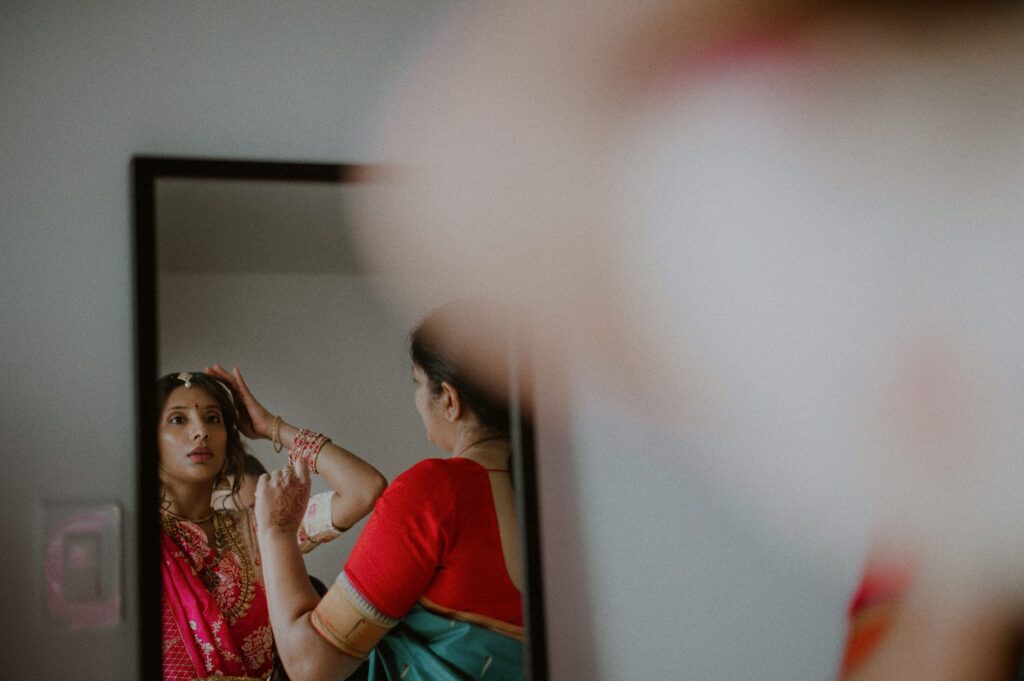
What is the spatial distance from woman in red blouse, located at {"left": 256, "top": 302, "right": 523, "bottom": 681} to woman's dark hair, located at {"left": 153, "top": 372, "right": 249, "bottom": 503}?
4 cm

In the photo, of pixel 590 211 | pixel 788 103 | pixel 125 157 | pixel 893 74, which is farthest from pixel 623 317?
pixel 125 157

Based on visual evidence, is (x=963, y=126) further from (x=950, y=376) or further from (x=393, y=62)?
(x=393, y=62)

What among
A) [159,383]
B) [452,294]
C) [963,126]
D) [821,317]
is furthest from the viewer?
[963,126]

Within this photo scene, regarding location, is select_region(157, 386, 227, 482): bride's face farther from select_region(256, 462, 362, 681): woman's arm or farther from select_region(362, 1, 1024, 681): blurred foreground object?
select_region(362, 1, 1024, 681): blurred foreground object

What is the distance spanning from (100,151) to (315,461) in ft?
1.62

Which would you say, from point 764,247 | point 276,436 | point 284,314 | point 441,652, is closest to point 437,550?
point 441,652

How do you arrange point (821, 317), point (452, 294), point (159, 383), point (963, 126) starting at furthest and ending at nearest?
point (963, 126) → point (821, 317) → point (452, 294) → point (159, 383)

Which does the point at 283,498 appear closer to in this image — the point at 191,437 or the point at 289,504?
the point at 289,504

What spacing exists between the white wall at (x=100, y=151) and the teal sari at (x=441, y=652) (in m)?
0.31

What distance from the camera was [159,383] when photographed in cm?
130

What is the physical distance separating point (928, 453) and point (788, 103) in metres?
0.59

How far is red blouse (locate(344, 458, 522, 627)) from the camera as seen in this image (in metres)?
1.34

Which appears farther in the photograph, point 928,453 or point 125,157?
point 928,453

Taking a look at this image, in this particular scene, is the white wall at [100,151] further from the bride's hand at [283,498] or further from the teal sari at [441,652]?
the teal sari at [441,652]
